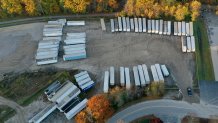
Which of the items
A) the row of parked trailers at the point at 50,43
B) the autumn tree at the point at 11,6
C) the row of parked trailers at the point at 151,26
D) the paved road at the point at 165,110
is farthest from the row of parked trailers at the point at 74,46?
the paved road at the point at 165,110

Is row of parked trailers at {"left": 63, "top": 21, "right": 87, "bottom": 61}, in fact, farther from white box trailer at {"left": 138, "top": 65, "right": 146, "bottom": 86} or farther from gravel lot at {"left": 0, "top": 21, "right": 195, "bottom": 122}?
white box trailer at {"left": 138, "top": 65, "right": 146, "bottom": 86}

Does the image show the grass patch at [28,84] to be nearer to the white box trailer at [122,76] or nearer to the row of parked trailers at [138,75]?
the row of parked trailers at [138,75]

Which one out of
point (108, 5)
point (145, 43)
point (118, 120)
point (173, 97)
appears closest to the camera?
point (118, 120)

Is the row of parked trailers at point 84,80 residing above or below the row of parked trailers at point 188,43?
below

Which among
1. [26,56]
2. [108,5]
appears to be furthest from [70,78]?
[108,5]

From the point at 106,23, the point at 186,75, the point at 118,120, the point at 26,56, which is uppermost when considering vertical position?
the point at 106,23

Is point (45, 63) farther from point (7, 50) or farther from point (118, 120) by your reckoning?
point (118, 120)

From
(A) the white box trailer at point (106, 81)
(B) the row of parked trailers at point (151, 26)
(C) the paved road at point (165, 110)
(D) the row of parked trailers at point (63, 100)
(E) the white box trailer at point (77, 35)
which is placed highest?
(B) the row of parked trailers at point (151, 26)

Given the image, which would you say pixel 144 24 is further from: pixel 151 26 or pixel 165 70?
pixel 165 70
